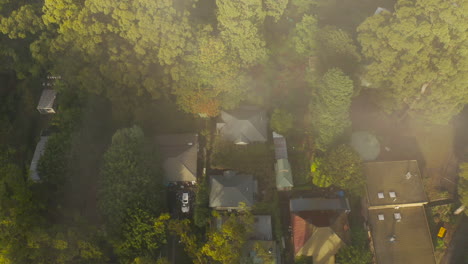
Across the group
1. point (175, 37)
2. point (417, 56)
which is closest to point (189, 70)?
point (175, 37)

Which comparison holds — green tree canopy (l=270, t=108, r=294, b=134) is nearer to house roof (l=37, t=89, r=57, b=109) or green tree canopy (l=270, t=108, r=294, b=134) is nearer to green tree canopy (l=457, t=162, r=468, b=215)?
green tree canopy (l=457, t=162, r=468, b=215)

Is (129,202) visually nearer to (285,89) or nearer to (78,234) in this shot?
(78,234)

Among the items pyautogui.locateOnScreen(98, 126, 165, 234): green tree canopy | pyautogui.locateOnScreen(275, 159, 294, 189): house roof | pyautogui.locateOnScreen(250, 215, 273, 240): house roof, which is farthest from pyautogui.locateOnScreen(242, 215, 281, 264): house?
pyautogui.locateOnScreen(98, 126, 165, 234): green tree canopy

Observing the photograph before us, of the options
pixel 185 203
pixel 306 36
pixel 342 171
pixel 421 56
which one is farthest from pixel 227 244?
pixel 421 56

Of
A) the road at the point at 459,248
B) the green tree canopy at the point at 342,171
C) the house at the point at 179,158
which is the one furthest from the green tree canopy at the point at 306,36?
the road at the point at 459,248

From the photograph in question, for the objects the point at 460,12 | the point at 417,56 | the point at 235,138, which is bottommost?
the point at 235,138

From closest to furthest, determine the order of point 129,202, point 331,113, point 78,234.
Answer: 1. point 78,234
2. point 129,202
3. point 331,113

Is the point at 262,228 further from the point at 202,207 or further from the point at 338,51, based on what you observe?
the point at 338,51

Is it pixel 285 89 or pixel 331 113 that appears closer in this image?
pixel 331 113
